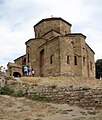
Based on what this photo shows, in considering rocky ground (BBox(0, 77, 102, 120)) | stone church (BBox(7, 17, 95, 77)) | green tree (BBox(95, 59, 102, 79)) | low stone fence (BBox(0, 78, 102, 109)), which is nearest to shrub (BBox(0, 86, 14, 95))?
low stone fence (BBox(0, 78, 102, 109))

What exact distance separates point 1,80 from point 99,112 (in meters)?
10.7

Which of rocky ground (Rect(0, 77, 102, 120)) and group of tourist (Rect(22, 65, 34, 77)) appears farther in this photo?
group of tourist (Rect(22, 65, 34, 77))

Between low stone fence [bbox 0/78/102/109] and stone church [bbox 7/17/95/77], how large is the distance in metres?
15.7

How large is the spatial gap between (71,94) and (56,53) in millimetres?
18712

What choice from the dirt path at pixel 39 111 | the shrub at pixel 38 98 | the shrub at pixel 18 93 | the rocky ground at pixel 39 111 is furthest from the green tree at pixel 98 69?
the dirt path at pixel 39 111

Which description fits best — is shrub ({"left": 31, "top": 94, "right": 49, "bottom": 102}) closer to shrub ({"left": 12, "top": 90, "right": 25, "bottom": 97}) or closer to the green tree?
shrub ({"left": 12, "top": 90, "right": 25, "bottom": 97})

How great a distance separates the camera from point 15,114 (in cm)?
1505

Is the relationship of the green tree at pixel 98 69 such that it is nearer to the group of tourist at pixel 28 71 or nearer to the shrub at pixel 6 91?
the group of tourist at pixel 28 71

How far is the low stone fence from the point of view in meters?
18.1

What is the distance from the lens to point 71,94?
18984mm

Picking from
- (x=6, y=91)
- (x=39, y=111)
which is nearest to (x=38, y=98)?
(x=6, y=91)

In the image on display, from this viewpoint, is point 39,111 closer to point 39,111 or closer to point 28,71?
point 39,111

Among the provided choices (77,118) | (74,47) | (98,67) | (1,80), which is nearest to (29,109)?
(77,118)

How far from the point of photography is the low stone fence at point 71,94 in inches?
714
